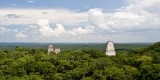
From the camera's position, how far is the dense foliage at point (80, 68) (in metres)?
60.4

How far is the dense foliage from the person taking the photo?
60.4 meters

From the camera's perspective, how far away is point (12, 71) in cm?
6644

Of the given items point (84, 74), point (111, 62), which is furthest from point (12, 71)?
point (111, 62)

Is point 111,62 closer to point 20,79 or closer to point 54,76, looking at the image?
point 54,76

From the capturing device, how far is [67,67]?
70125 mm

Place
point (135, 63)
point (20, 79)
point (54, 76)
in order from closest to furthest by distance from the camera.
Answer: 1. point (20, 79)
2. point (54, 76)
3. point (135, 63)

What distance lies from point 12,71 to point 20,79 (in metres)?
8.54

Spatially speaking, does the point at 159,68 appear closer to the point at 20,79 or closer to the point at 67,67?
the point at 67,67

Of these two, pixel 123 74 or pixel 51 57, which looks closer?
pixel 123 74

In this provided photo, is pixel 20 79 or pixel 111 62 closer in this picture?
pixel 20 79

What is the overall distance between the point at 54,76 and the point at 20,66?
1037cm

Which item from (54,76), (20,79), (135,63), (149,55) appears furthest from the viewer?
(149,55)

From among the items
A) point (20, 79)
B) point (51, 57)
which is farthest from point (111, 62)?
point (20, 79)

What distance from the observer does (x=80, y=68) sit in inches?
2606
